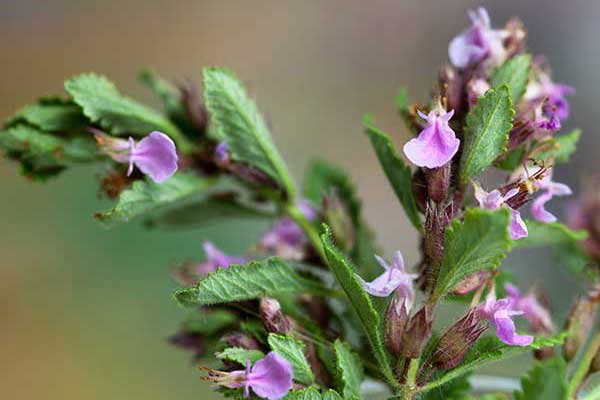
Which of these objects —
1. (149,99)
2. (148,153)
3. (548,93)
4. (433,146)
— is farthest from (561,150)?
(149,99)

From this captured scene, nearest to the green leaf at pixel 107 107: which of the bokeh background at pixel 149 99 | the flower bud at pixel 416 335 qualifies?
the flower bud at pixel 416 335

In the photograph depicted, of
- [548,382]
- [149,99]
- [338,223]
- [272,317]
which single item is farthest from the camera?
[149,99]

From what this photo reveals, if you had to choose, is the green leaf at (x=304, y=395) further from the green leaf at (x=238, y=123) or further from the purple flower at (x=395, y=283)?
the green leaf at (x=238, y=123)

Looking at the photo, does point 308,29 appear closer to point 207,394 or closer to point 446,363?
point 207,394

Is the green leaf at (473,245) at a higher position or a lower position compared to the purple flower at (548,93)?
lower

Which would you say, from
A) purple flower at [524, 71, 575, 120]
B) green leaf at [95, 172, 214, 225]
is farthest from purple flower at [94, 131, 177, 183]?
purple flower at [524, 71, 575, 120]

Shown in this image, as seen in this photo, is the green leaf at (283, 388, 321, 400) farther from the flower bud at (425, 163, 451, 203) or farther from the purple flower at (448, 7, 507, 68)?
the purple flower at (448, 7, 507, 68)

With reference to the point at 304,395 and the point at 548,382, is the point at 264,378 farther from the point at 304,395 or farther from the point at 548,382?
the point at 548,382
